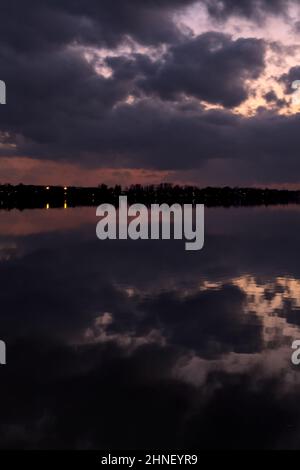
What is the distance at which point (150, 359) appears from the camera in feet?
41.3

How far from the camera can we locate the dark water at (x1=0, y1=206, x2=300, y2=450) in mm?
8953

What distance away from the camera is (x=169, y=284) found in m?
22.8

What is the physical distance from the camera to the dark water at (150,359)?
895cm

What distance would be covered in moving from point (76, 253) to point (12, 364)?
22831 millimetres

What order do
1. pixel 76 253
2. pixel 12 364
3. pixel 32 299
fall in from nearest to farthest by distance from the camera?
pixel 12 364 < pixel 32 299 < pixel 76 253
